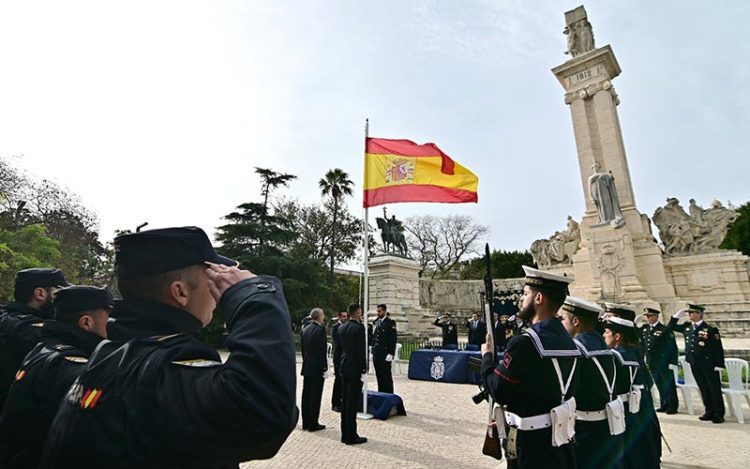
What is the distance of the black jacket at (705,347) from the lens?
24.9ft

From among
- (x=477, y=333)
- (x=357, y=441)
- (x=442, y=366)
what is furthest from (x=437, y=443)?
(x=477, y=333)

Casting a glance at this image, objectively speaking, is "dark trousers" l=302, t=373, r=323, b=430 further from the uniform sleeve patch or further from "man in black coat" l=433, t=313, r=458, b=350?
"man in black coat" l=433, t=313, r=458, b=350

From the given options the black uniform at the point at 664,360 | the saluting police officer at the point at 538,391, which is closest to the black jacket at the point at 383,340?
the black uniform at the point at 664,360

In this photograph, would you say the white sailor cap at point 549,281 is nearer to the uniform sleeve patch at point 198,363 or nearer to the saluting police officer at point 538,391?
the saluting police officer at point 538,391

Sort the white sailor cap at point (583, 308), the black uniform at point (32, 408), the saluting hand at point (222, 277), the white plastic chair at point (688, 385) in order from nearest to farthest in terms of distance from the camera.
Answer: the saluting hand at point (222, 277) < the black uniform at point (32, 408) < the white sailor cap at point (583, 308) < the white plastic chair at point (688, 385)

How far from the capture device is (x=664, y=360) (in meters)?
8.12

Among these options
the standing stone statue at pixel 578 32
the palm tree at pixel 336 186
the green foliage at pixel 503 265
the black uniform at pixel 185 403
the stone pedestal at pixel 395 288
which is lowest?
the black uniform at pixel 185 403

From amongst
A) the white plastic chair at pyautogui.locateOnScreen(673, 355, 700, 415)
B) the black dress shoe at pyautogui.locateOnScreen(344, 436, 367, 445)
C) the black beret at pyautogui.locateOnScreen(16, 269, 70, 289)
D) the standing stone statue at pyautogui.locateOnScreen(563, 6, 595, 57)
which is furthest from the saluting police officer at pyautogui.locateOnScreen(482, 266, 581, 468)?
the standing stone statue at pyautogui.locateOnScreen(563, 6, 595, 57)

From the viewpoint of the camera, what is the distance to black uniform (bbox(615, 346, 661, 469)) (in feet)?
13.0

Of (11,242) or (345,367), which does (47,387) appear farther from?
(11,242)

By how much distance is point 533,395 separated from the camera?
291 cm

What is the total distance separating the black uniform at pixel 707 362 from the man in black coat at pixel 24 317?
374 inches

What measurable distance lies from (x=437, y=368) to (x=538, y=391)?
1012cm

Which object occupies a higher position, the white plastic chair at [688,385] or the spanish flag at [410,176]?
the spanish flag at [410,176]
